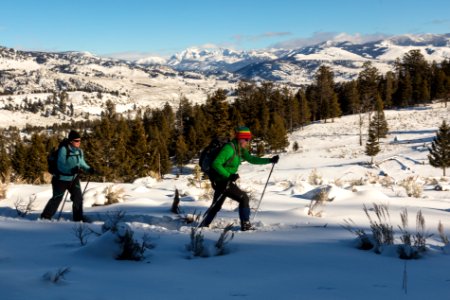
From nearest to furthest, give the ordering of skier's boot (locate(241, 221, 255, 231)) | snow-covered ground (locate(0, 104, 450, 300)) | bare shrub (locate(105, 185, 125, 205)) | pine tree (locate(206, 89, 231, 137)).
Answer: snow-covered ground (locate(0, 104, 450, 300)) → skier's boot (locate(241, 221, 255, 231)) → bare shrub (locate(105, 185, 125, 205)) → pine tree (locate(206, 89, 231, 137))

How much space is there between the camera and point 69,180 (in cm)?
764

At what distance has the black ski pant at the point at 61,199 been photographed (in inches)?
290

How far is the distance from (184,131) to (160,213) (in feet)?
210

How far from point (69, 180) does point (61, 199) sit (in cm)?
39

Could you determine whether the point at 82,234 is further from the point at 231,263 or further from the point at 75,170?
the point at 75,170

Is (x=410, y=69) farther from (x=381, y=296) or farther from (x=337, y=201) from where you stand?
(x=381, y=296)

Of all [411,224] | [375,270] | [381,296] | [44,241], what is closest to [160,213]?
[44,241]

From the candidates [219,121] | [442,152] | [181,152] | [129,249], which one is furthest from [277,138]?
[129,249]

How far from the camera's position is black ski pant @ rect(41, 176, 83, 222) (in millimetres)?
7375

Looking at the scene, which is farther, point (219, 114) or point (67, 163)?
point (219, 114)

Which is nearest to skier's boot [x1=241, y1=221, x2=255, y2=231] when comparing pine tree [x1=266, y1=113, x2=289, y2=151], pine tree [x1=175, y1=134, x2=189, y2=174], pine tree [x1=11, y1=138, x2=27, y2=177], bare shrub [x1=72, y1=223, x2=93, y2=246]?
bare shrub [x1=72, y1=223, x2=93, y2=246]

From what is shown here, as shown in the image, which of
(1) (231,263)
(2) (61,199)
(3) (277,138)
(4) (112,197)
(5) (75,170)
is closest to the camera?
(1) (231,263)

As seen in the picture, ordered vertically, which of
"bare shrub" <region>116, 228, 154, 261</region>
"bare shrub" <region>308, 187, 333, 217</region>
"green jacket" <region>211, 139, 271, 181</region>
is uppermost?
"green jacket" <region>211, 139, 271, 181</region>

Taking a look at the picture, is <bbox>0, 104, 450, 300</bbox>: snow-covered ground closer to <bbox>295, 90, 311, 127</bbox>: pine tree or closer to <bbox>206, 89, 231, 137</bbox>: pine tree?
<bbox>206, 89, 231, 137</bbox>: pine tree
